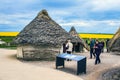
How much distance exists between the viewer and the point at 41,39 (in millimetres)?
29078

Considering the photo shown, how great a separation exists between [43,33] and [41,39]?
80 cm

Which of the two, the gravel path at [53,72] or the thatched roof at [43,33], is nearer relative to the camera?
the gravel path at [53,72]

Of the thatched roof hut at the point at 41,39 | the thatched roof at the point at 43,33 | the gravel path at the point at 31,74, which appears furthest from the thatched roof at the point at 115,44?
the gravel path at the point at 31,74

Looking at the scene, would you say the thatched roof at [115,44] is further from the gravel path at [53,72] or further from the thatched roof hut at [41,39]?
the gravel path at [53,72]

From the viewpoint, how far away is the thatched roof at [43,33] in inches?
1136

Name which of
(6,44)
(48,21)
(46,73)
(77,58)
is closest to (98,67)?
(77,58)

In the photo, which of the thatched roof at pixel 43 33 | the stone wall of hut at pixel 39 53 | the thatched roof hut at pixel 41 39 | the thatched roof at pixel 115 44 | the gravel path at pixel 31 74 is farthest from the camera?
the thatched roof at pixel 115 44

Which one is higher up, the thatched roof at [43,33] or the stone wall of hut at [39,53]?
the thatched roof at [43,33]

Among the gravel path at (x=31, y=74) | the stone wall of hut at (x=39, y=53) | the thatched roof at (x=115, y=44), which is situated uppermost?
the thatched roof at (x=115, y=44)

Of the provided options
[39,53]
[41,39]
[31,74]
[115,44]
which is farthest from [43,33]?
[31,74]

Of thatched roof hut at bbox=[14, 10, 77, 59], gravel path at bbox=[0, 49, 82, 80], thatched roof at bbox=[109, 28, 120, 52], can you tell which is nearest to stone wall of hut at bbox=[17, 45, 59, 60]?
thatched roof hut at bbox=[14, 10, 77, 59]

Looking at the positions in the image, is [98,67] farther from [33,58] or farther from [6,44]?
[6,44]

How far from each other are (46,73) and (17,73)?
1.85 m

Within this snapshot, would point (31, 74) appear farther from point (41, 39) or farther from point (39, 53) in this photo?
point (41, 39)
